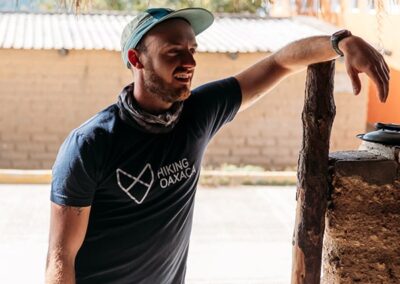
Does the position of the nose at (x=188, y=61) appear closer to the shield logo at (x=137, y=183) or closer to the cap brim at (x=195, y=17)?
the cap brim at (x=195, y=17)

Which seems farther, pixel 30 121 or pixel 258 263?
pixel 30 121

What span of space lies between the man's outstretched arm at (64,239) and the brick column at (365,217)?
2.68 feet

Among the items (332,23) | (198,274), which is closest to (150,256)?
(198,274)

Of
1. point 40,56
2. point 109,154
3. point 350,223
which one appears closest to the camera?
point 109,154

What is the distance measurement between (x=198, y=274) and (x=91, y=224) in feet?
12.6

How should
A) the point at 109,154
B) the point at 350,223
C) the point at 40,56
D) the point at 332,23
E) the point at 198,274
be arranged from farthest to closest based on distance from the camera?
1. the point at 332,23
2. the point at 40,56
3. the point at 198,274
4. the point at 350,223
5. the point at 109,154

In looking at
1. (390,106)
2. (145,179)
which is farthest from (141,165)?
(390,106)

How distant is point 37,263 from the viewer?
5715 mm

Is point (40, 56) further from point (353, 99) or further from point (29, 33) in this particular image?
point (353, 99)

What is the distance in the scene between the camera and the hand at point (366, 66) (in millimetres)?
1727

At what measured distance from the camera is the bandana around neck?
1.80 meters

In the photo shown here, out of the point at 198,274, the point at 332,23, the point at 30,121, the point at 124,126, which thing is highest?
the point at 332,23

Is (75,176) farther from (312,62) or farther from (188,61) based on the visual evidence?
(312,62)

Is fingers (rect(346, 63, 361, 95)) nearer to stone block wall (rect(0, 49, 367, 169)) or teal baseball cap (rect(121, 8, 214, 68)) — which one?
teal baseball cap (rect(121, 8, 214, 68))
